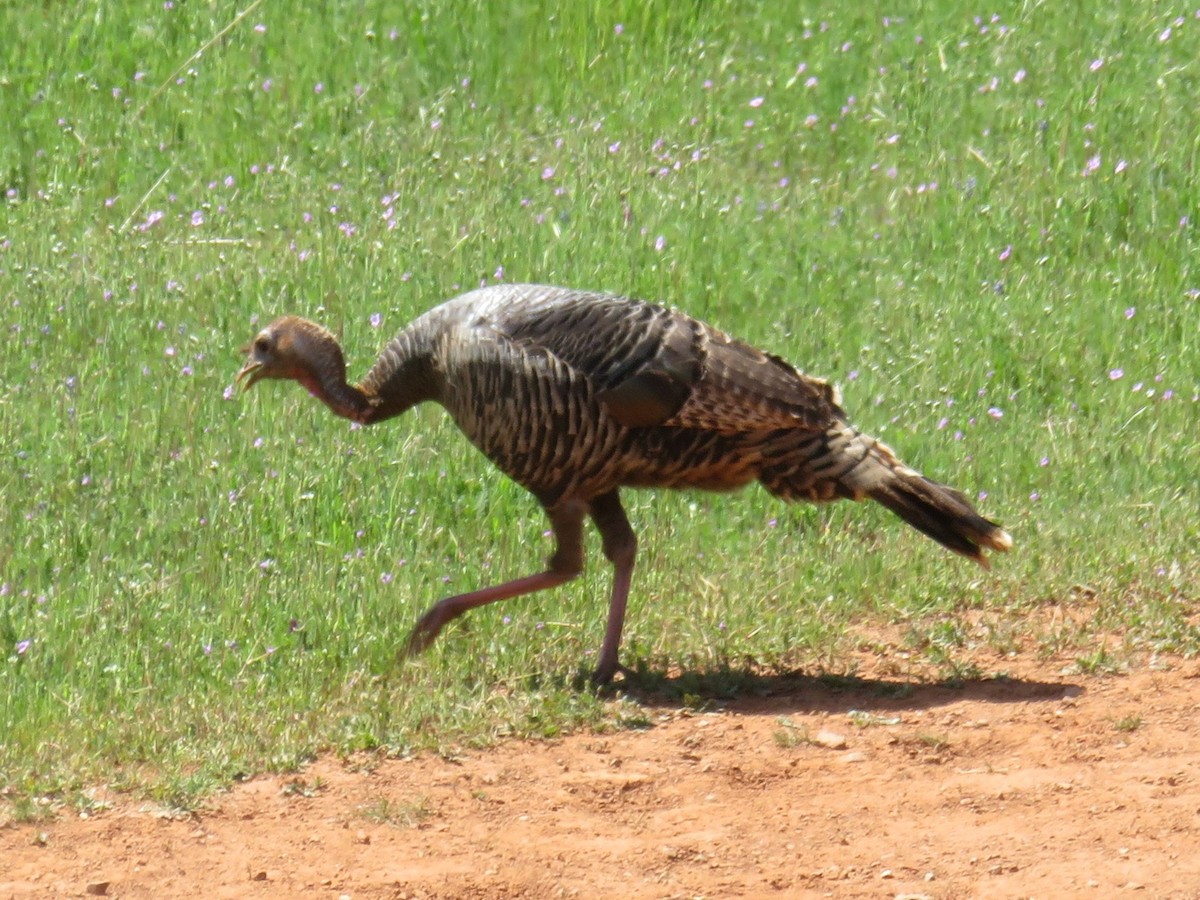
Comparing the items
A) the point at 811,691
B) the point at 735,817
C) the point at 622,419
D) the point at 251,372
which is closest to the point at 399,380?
the point at 251,372

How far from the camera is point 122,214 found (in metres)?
10.1

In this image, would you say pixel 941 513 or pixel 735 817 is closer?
pixel 735 817

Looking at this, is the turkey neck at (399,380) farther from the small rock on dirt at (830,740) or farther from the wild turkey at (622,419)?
the small rock on dirt at (830,740)

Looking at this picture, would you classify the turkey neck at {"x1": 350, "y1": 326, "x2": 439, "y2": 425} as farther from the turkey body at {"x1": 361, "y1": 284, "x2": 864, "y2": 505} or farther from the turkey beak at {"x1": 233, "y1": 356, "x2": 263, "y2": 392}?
the turkey beak at {"x1": 233, "y1": 356, "x2": 263, "y2": 392}

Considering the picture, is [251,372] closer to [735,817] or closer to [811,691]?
[811,691]

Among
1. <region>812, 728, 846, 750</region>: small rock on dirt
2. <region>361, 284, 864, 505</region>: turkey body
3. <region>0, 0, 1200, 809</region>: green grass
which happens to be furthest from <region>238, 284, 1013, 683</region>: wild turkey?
<region>812, 728, 846, 750</region>: small rock on dirt

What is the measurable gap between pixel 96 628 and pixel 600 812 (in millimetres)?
1978

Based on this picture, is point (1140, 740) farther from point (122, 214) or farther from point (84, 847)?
point (122, 214)

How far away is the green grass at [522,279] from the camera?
604 cm

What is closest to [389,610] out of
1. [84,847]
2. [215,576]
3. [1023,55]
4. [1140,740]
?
[215,576]

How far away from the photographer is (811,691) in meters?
5.98

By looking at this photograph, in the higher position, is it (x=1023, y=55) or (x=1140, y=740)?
(x=1023, y=55)

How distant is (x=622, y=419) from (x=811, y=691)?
106cm

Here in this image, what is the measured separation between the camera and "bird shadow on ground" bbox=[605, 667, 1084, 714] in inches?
228
